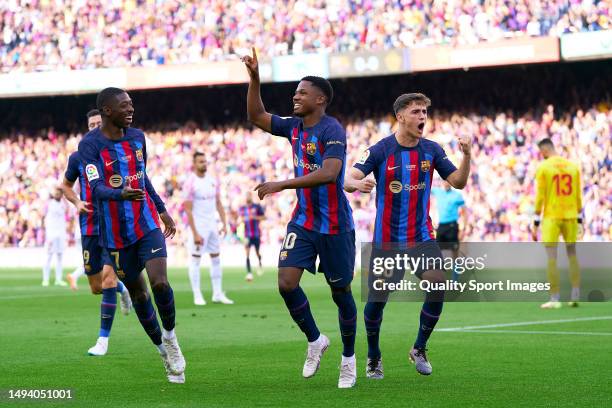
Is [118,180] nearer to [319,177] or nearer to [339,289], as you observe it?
[319,177]

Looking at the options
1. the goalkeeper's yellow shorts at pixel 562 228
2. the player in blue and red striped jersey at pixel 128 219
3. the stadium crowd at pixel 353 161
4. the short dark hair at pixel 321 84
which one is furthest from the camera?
the stadium crowd at pixel 353 161

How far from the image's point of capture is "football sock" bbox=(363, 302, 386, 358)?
30.7ft

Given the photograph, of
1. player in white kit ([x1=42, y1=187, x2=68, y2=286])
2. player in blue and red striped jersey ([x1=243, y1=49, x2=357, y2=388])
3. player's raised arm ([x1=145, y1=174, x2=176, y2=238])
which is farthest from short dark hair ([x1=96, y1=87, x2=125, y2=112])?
player in white kit ([x1=42, y1=187, x2=68, y2=286])

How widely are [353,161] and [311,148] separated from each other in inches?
1176

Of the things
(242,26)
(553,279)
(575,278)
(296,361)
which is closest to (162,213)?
(296,361)

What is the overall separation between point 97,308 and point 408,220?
32.4ft

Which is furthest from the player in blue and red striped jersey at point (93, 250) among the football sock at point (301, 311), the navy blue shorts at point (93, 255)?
the football sock at point (301, 311)

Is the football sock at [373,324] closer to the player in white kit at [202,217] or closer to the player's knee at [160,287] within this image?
the player's knee at [160,287]

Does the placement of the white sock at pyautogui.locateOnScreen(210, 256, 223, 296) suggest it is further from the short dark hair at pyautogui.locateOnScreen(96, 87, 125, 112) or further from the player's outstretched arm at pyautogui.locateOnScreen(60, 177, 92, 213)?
the short dark hair at pyautogui.locateOnScreen(96, 87, 125, 112)

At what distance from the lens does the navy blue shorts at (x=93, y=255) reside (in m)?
12.1

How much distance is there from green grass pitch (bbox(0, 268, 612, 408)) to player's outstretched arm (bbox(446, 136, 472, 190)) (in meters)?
1.54

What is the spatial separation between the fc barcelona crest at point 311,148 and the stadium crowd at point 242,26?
2706cm

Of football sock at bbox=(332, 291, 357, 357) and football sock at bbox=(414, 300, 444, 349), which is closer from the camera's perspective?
football sock at bbox=(332, 291, 357, 357)

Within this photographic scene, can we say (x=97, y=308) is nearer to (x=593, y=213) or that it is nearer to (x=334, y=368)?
(x=334, y=368)
